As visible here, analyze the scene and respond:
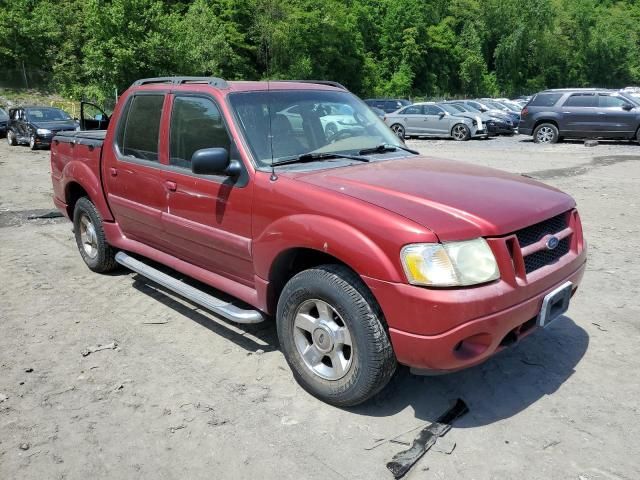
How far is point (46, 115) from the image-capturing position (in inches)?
800

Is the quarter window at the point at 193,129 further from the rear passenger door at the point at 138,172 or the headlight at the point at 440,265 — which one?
the headlight at the point at 440,265

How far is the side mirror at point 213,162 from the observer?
3.51 metres

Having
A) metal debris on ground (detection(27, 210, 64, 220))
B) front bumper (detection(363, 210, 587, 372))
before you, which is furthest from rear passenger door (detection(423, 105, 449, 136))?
front bumper (detection(363, 210, 587, 372))

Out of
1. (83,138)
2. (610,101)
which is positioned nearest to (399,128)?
(610,101)

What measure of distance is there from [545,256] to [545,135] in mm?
18613

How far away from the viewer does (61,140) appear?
239 inches

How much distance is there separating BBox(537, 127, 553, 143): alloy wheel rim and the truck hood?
17815 millimetres

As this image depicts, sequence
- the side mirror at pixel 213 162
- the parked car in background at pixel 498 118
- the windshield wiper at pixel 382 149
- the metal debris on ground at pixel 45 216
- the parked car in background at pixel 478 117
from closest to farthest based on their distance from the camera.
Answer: the side mirror at pixel 213 162 → the windshield wiper at pixel 382 149 → the metal debris on ground at pixel 45 216 → the parked car in background at pixel 478 117 → the parked car in background at pixel 498 118

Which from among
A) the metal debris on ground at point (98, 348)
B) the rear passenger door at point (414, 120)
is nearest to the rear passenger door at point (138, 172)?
the metal debris on ground at point (98, 348)

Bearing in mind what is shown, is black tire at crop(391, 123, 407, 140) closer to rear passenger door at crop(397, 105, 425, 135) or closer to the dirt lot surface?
rear passenger door at crop(397, 105, 425, 135)

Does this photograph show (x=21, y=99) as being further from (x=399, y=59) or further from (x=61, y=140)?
(x=399, y=59)

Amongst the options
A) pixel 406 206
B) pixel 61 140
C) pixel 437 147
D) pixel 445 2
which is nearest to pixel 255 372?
pixel 406 206

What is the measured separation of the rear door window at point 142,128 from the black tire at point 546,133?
18.1 m

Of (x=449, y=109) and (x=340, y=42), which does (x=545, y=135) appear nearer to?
(x=449, y=109)
